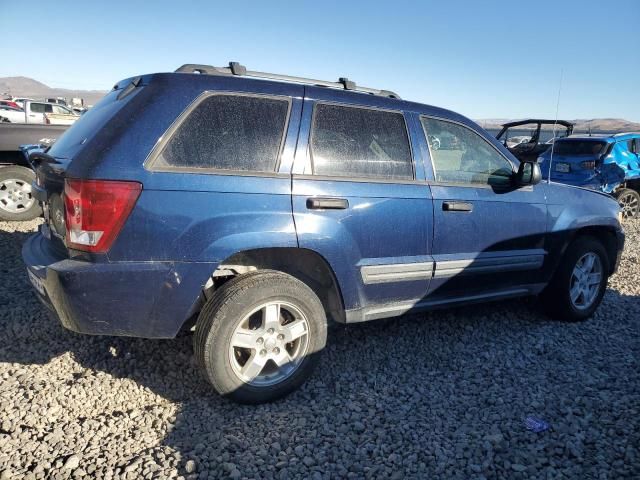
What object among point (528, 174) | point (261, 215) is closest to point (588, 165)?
point (528, 174)

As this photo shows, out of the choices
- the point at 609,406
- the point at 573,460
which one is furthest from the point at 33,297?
the point at 609,406

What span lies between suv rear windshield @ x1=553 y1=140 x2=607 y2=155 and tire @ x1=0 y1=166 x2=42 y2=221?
32.1 ft

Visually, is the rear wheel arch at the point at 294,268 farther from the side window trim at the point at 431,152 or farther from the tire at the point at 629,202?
the tire at the point at 629,202

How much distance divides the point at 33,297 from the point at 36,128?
11.4 feet

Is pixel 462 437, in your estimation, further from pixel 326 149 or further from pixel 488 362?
pixel 326 149

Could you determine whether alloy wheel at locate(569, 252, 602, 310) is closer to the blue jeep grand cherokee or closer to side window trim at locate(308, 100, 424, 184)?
the blue jeep grand cherokee

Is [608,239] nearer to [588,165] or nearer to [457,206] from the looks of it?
[457,206]

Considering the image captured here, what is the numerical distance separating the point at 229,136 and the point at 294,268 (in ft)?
2.93

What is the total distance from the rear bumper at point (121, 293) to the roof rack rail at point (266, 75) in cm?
120

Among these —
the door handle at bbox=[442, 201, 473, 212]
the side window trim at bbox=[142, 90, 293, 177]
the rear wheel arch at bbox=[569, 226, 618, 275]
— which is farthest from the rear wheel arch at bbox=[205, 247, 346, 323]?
the rear wheel arch at bbox=[569, 226, 618, 275]

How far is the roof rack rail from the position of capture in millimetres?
2846

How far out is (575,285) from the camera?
4.29 metres

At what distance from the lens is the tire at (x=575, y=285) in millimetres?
Answer: 4152

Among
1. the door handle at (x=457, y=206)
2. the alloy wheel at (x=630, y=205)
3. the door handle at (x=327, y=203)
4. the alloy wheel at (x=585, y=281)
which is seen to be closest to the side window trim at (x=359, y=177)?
the door handle at (x=327, y=203)
